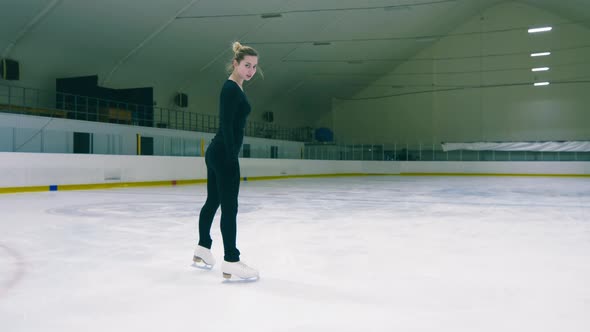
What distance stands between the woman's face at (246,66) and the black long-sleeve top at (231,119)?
0.27ft

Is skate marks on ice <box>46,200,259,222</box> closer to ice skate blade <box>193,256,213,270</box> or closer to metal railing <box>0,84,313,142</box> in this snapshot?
ice skate blade <box>193,256,213,270</box>

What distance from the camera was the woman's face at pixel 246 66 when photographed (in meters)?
3.01

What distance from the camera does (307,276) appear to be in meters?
3.22

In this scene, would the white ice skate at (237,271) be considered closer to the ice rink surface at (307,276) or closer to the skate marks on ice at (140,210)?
the ice rink surface at (307,276)

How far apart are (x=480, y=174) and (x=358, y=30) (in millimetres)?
10331

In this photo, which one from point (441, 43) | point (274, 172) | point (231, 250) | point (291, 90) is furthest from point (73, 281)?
point (441, 43)

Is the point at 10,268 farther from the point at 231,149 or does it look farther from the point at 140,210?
the point at 140,210

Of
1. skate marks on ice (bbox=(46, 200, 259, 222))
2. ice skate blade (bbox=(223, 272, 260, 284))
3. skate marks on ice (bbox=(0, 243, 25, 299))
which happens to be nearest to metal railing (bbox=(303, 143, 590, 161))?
skate marks on ice (bbox=(46, 200, 259, 222))

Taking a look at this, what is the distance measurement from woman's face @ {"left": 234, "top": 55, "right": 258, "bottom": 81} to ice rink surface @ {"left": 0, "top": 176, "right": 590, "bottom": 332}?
4.33 ft

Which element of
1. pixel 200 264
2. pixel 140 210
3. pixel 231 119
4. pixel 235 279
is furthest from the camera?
pixel 140 210

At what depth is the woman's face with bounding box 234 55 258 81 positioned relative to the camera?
119 inches

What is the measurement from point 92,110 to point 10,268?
15.2 m

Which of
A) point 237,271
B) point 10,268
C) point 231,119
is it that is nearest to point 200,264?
point 237,271

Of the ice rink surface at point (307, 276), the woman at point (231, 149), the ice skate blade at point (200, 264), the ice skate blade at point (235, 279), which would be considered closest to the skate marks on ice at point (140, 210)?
the ice rink surface at point (307, 276)
